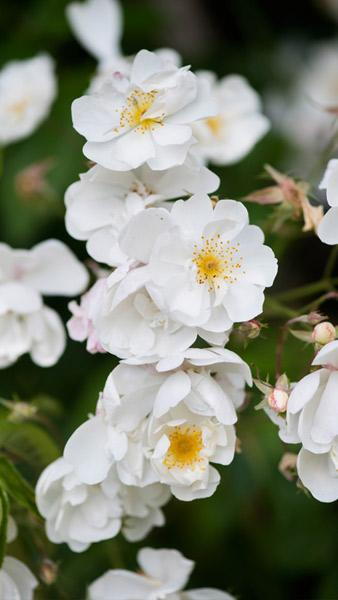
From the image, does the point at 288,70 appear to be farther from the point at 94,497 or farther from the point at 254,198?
the point at 94,497

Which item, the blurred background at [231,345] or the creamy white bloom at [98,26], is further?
the creamy white bloom at [98,26]

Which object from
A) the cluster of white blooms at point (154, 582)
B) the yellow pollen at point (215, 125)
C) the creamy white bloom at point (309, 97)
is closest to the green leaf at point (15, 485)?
the cluster of white blooms at point (154, 582)

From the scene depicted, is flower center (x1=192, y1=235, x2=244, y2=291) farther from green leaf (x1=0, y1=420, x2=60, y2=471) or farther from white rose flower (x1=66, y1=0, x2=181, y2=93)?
white rose flower (x1=66, y1=0, x2=181, y2=93)

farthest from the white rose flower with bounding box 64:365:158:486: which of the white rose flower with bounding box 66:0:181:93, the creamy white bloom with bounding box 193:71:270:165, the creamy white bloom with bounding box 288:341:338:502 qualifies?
the white rose flower with bounding box 66:0:181:93

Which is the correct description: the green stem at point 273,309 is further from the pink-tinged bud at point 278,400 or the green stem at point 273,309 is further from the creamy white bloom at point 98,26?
the creamy white bloom at point 98,26

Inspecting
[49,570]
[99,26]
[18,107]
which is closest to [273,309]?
[49,570]

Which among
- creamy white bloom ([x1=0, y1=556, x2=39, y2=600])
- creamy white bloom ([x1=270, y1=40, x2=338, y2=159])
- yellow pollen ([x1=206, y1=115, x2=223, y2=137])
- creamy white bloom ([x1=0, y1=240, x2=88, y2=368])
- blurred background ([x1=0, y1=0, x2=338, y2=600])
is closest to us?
creamy white bloom ([x1=0, y1=556, x2=39, y2=600])

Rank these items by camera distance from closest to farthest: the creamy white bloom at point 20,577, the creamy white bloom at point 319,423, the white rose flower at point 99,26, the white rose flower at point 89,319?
the creamy white bloom at point 319,423, the white rose flower at point 89,319, the creamy white bloom at point 20,577, the white rose flower at point 99,26
